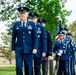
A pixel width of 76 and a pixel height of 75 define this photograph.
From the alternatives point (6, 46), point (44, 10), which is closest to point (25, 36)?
point (44, 10)

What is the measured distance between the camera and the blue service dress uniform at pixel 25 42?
34.2 feet

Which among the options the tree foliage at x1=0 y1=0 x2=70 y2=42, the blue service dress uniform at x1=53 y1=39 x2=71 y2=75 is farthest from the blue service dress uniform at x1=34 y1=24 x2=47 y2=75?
the tree foliage at x1=0 y1=0 x2=70 y2=42

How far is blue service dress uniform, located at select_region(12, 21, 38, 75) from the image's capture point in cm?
1044

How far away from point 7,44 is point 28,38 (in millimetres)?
66515

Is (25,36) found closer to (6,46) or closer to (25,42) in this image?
(25,42)

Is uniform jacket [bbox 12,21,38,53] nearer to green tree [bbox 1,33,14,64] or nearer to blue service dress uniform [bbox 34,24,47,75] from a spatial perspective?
blue service dress uniform [bbox 34,24,47,75]

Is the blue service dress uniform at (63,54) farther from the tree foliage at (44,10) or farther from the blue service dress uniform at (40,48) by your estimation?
the tree foliage at (44,10)

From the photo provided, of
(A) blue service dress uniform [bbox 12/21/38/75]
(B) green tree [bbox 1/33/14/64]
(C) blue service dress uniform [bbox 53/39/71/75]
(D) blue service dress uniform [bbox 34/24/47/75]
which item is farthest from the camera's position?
(B) green tree [bbox 1/33/14/64]

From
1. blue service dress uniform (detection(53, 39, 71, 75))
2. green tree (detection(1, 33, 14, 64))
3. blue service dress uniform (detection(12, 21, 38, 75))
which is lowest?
green tree (detection(1, 33, 14, 64))

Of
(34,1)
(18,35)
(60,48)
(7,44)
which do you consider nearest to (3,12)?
(34,1)

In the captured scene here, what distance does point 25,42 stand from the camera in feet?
34.8

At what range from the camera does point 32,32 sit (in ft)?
35.0

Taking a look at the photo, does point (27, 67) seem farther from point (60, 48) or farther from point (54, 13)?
point (54, 13)

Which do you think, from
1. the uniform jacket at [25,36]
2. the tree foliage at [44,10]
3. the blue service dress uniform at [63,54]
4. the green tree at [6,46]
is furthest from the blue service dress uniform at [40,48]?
the green tree at [6,46]
